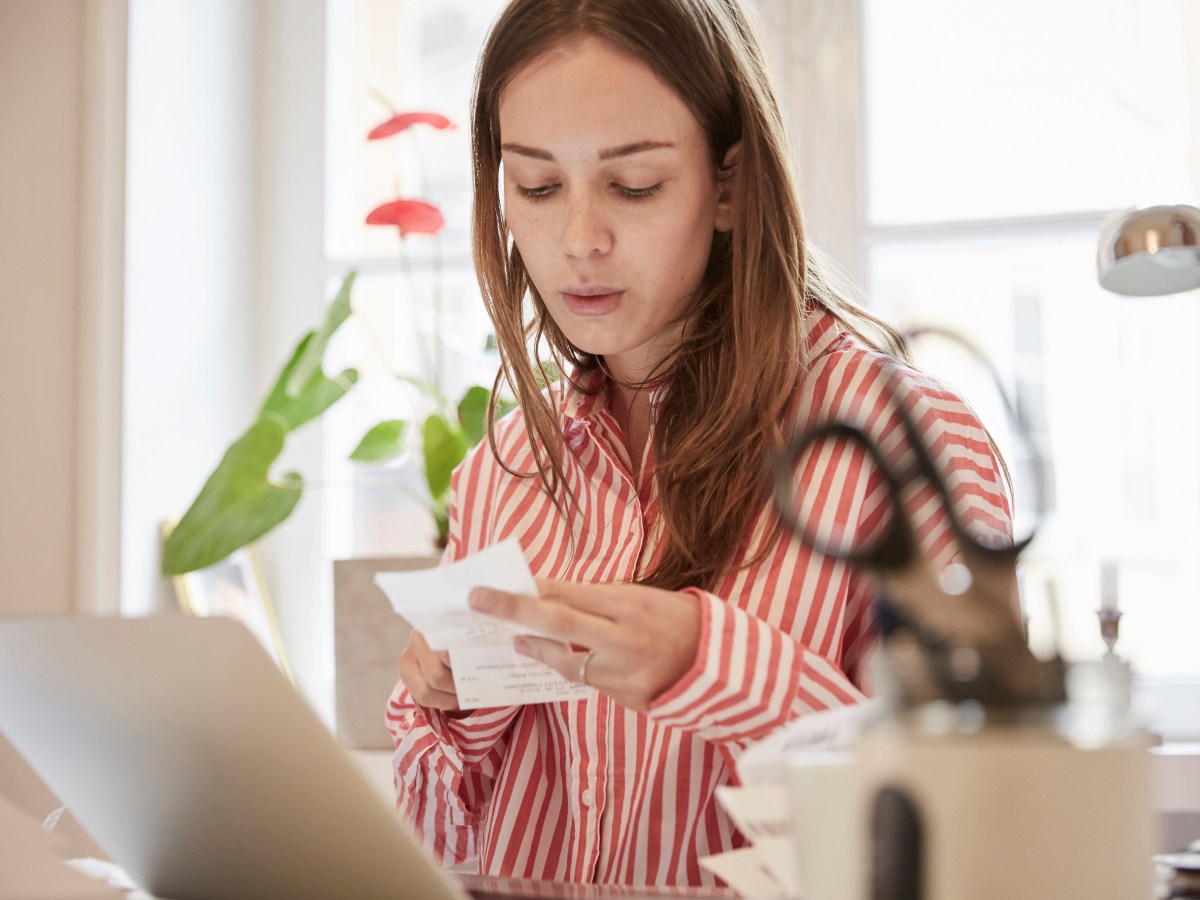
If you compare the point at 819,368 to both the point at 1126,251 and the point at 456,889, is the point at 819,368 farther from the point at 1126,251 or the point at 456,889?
the point at 456,889

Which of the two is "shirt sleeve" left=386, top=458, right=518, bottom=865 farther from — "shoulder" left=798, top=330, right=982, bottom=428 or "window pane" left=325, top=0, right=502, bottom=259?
"window pane" left=325, top=0, right=502, bottom=259

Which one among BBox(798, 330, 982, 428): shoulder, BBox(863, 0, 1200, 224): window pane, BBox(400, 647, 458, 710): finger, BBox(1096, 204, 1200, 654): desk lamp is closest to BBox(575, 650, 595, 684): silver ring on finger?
BBox(400, 647, 458, 710): finger

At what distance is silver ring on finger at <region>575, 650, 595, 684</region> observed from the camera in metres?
0.74

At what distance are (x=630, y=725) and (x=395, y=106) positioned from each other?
1.49 m

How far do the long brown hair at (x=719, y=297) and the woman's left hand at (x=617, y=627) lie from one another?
28 cm

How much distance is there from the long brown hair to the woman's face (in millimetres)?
26

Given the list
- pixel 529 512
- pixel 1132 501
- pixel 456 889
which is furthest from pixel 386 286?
pixel 456 889

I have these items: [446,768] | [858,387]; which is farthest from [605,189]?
[446,768]

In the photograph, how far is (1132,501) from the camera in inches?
73.4

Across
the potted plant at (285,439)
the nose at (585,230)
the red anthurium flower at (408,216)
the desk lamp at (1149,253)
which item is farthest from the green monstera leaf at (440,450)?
the desk lamp at (1149,253)

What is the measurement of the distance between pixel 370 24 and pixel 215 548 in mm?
964

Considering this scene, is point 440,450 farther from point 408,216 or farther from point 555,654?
point 555,654

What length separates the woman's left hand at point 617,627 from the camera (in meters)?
0.70

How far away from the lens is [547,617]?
0.70 meters
